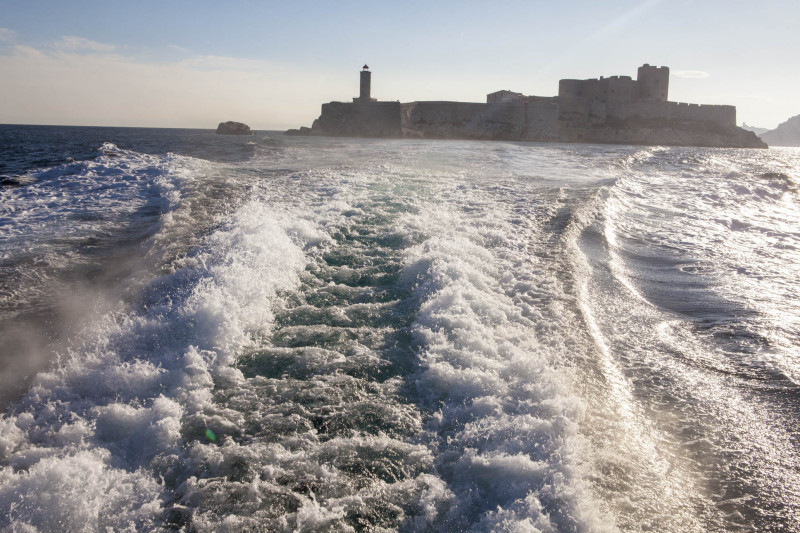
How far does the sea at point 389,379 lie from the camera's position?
5.88 feet

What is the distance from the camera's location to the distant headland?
36.0 m

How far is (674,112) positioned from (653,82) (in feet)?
10.1

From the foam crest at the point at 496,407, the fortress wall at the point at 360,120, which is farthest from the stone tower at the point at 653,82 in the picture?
the foam crest at the point at 496,407

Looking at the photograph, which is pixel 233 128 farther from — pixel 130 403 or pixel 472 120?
pixel 130 403

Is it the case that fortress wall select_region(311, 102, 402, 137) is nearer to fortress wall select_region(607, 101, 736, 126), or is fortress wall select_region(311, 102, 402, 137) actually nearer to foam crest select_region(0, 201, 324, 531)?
fortress wall select_region(607, 101, 736, 126)

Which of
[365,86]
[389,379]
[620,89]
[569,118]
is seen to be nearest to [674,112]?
[620,89]

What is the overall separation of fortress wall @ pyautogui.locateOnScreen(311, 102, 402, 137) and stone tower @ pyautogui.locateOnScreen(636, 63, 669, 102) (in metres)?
21.2

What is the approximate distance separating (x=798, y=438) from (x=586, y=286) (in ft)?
6.84

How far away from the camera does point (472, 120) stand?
120 feet

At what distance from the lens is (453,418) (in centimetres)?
229

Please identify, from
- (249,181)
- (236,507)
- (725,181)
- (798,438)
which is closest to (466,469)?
(236,507)

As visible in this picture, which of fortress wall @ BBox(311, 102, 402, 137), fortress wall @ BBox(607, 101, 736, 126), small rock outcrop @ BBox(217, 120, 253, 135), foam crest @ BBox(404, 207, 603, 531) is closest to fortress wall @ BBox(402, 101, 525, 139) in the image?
fortress wall @ BBox(311, 102, 402, 137)

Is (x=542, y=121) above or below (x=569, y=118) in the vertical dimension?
below

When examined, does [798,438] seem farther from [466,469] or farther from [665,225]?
[665,225]
